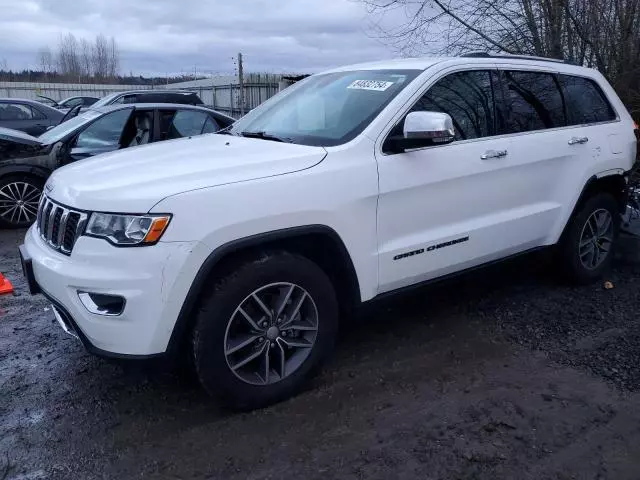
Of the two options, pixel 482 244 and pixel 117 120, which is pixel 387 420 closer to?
pixel 482 244

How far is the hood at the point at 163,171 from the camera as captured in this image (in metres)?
2.87

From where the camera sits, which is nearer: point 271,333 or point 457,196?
point 271,333

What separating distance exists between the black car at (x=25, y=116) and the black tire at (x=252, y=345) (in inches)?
457

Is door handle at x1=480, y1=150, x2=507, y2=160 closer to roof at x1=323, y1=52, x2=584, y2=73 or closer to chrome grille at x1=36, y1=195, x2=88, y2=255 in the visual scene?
roof at x1=323, y1=52, x2=584, y2=73

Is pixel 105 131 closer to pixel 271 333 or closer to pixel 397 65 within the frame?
pixel 397 65

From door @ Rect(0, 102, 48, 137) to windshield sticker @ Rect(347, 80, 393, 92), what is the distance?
10904 millimetres

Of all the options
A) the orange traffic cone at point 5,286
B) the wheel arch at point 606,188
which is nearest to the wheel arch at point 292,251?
the wheel arch at point 606,188

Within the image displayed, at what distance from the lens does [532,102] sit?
4.50m

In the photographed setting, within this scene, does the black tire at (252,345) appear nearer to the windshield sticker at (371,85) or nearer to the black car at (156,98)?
the windshield sticker at (371,85)

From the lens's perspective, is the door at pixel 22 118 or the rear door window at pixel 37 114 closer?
the door at pixel 22 118

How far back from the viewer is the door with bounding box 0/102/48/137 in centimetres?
→ 1276

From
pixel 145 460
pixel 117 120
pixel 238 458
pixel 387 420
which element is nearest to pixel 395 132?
pixel 387 420

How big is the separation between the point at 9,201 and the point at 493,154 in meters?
6.19

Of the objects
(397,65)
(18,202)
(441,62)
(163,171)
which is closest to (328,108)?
(397,65)
